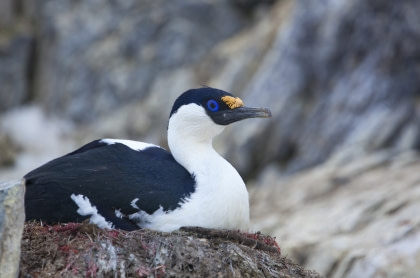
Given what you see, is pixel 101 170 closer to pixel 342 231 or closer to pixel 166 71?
pixel 342 231

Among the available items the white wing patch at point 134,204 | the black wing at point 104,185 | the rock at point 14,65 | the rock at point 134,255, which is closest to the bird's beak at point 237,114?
the black wing at point 104,185

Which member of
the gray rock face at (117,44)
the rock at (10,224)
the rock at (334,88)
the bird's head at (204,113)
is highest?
the gray rock face at (117,44)

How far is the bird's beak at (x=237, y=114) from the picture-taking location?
839 centimetres

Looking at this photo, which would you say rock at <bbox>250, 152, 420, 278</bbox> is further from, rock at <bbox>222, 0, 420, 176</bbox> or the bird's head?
the bird's head

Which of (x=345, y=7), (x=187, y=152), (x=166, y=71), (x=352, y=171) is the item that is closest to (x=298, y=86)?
(x=345, y=7)

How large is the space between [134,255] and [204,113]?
1841mm

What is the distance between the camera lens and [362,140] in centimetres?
1823

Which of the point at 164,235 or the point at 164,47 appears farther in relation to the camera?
the point at 164,47

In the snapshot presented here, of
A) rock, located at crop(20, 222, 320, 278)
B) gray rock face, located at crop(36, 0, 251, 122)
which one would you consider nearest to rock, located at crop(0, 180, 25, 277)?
rock, located at crop(20, 222, 320, 278)

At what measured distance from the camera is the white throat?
773 cm

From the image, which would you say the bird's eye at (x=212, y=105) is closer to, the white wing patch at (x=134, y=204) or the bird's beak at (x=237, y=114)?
the bird's beak at (x=237, y=114)

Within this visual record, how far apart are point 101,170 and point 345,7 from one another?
1357 cm

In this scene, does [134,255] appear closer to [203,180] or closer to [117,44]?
[203,180]

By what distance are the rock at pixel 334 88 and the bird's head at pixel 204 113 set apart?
9528mm
